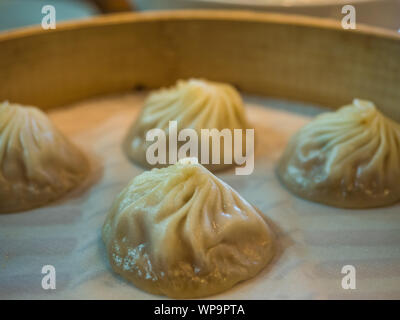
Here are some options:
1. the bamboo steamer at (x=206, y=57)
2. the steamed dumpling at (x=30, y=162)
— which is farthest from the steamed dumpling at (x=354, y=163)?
the steamed dumpling at (x=30, y=162)

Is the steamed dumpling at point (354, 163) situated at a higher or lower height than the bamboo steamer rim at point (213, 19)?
lower

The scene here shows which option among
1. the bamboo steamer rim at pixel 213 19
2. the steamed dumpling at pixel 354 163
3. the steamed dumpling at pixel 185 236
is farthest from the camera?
the bamboo steamer rim at pixel 213 19

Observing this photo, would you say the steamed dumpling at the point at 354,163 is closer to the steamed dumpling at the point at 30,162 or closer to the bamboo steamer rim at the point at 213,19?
the bamboo steamer rim at the point at 213,19

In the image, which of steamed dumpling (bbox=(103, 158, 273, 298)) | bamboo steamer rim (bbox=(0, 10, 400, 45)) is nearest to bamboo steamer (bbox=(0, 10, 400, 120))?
bamboo steamer rim (bbox=(0, 10, 400, 45))

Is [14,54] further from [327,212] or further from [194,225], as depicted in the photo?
[327,212]

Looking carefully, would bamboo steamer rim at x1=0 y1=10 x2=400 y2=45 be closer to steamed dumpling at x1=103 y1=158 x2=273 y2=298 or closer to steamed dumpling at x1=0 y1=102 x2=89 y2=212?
steamed dumpling at x1=0 y1=102 x2=89 y2=212

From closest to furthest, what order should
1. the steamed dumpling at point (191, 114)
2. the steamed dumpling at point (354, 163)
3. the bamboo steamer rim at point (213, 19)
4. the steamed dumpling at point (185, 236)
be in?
1. the steamed dumpling at point (185, 236)
2. the steamed dumpling at point (354, 163)
3. the steamed dumpling at point (191, 114)
4. the bamboo steamer rim at point (213, 19)

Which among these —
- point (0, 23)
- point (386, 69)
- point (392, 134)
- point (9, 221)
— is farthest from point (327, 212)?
point (0, 23)

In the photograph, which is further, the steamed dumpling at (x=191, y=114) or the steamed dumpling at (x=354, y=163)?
the steamed dumpling at (x=191, y=114)
